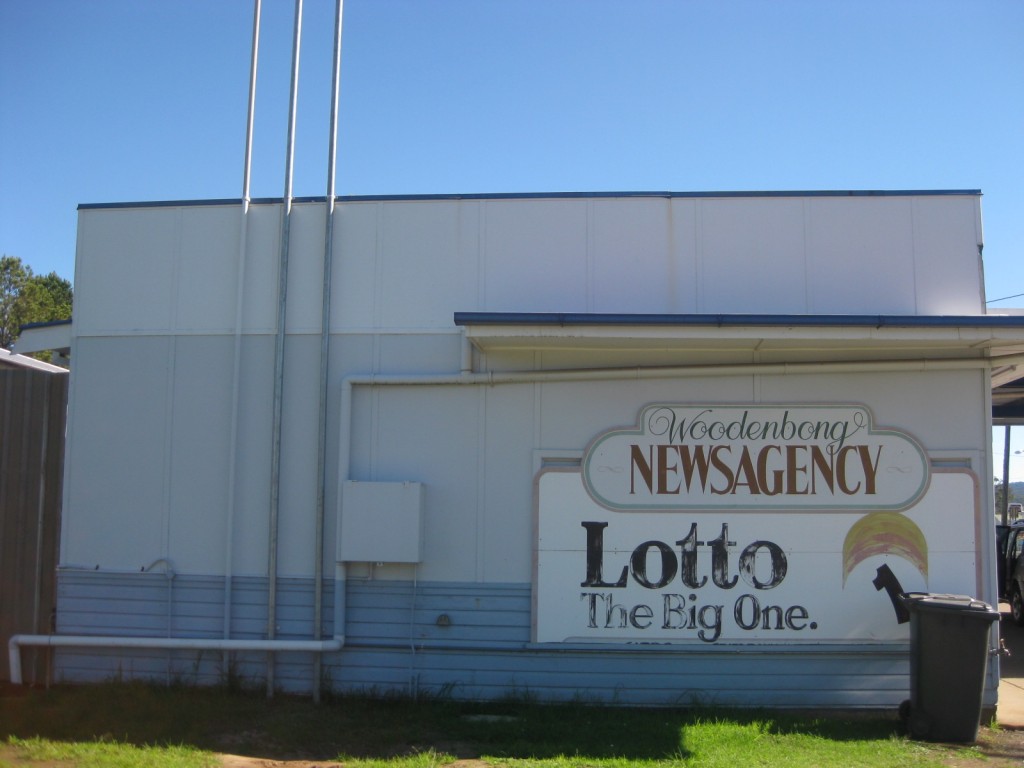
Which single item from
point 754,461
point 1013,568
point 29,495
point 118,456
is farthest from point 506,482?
point 1013,568

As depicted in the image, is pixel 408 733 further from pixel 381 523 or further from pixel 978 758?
pixel 978 758

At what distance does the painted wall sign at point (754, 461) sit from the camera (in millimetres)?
7984

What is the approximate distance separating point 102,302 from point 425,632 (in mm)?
4283

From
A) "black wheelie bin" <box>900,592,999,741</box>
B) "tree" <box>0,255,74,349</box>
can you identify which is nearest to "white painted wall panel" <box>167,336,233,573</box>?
"black wheelie bin" <box>900,592,999,741</box>

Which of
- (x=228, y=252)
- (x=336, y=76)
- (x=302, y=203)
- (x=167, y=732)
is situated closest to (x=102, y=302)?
(x=228, y=252)

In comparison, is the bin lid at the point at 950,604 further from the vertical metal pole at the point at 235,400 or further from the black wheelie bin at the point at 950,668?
the vertical metal pole at the point at 235,400

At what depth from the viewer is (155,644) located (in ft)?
25.9

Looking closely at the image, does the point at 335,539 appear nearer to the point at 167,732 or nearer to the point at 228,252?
the point at 167,732

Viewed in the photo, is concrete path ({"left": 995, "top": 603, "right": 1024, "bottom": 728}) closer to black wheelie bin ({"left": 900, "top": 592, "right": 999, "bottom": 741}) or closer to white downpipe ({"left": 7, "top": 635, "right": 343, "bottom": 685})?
black wheelie bin ({"left": 900, "top": 592, "right": 999, "bottom": 741})

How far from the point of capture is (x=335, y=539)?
8.06 m

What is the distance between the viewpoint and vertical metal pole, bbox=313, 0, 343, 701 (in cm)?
789

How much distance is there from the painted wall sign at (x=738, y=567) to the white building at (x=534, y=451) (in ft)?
0.07

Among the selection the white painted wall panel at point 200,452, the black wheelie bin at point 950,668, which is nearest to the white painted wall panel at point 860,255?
the black wheelie bin at point 950,668

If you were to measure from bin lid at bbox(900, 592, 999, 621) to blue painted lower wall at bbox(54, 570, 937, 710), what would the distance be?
2.29 feet
